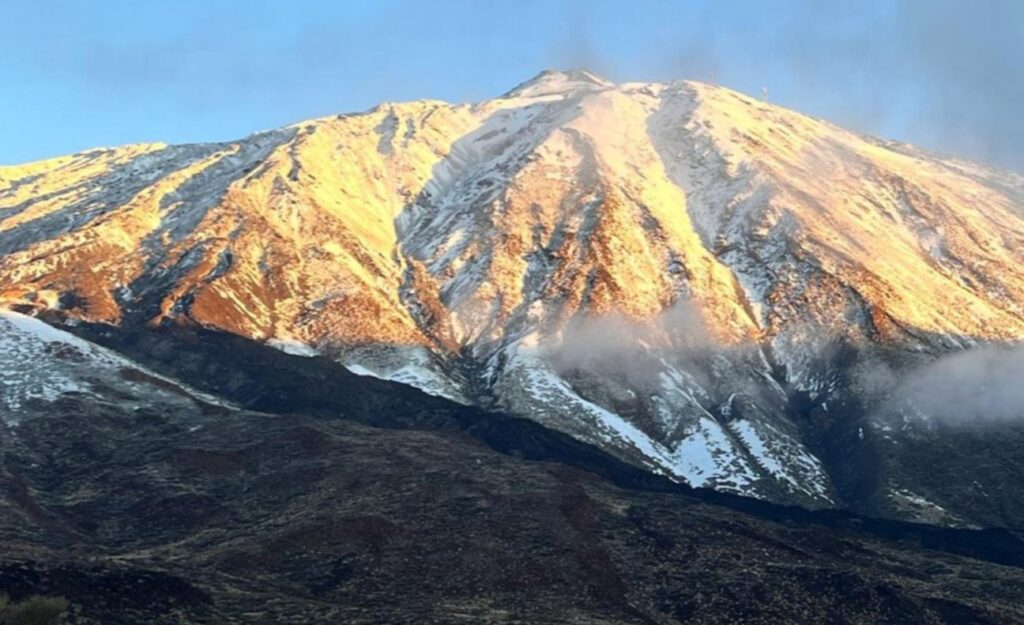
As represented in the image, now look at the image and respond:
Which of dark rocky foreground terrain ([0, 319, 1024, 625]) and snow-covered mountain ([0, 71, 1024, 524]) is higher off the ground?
snow-covered mountain ([0, 71, 1024, 524])

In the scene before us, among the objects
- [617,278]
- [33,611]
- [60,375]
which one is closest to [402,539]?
[33,611]

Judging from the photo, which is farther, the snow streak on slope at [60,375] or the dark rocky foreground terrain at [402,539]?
the snow streak on slope at [60,375]

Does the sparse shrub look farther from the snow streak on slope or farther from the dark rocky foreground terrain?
the snow streak on slope

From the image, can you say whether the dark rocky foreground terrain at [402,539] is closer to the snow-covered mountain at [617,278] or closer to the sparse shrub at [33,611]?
the sparse shrub at [33,611]

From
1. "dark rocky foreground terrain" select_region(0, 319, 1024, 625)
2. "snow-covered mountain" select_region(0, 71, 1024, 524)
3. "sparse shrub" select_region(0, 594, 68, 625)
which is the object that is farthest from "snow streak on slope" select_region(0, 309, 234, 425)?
"sparse shrub" select_region(0, 594, 68, 625)

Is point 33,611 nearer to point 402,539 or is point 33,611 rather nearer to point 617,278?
point 402,539

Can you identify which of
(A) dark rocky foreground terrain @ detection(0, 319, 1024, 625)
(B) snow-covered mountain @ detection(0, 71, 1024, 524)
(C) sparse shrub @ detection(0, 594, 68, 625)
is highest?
(B) snow-covered mountain @ detection(0, 71, 1024, 524)

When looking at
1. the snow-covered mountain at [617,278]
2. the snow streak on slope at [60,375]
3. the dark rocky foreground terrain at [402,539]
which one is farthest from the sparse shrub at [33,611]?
the snow-covered mountain at [617,278]
